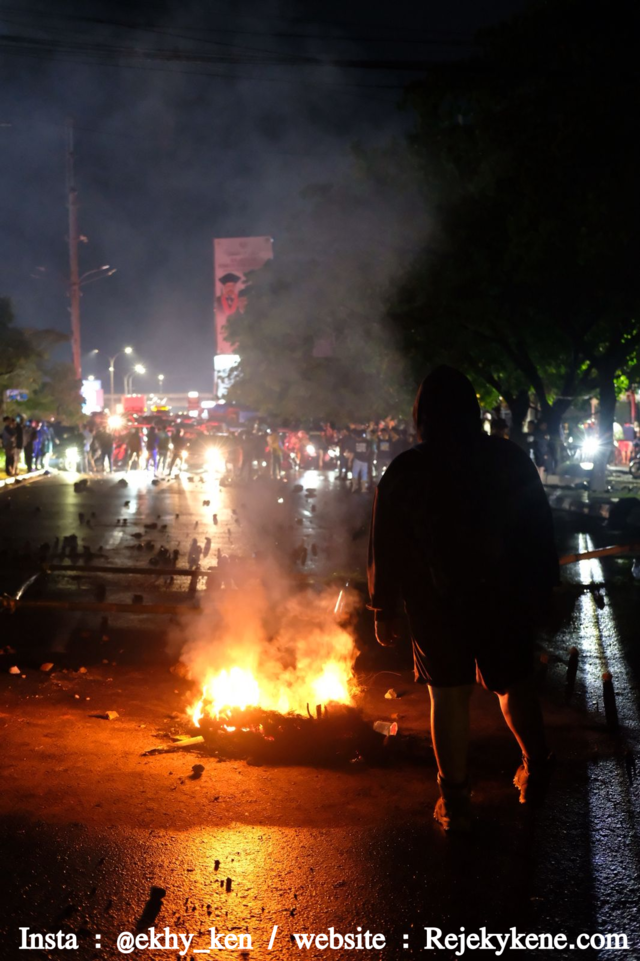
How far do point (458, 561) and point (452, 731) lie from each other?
0.69 metres

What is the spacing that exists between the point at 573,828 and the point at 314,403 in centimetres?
3835

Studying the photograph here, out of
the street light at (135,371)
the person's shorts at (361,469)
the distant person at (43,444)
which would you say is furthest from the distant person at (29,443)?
the street light at (135,371)

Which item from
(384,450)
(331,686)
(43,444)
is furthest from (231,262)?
(331,686)

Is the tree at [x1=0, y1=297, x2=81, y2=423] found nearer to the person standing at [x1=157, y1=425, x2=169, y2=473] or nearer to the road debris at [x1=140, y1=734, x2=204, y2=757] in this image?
the person standing at [x1=157, y1=425, x2=169, y2=473]

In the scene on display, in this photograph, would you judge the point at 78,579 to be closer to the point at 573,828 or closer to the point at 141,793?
the point at 141,793

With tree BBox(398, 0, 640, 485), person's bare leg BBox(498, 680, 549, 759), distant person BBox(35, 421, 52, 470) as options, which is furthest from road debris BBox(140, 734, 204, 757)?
distant person BBox(35, 421, 52, 470)

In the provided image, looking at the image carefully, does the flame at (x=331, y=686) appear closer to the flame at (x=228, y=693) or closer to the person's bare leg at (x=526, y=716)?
the flame at (x=228, y=693)

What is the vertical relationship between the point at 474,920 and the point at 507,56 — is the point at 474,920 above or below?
below

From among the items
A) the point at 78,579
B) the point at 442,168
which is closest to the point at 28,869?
the point at 78,579

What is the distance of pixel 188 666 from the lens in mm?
5852

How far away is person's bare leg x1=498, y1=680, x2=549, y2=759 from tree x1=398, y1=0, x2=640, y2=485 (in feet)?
42.9

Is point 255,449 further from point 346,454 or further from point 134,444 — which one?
point 134,444

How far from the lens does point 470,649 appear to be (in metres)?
3.34

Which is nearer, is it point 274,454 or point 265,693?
point 265,693
